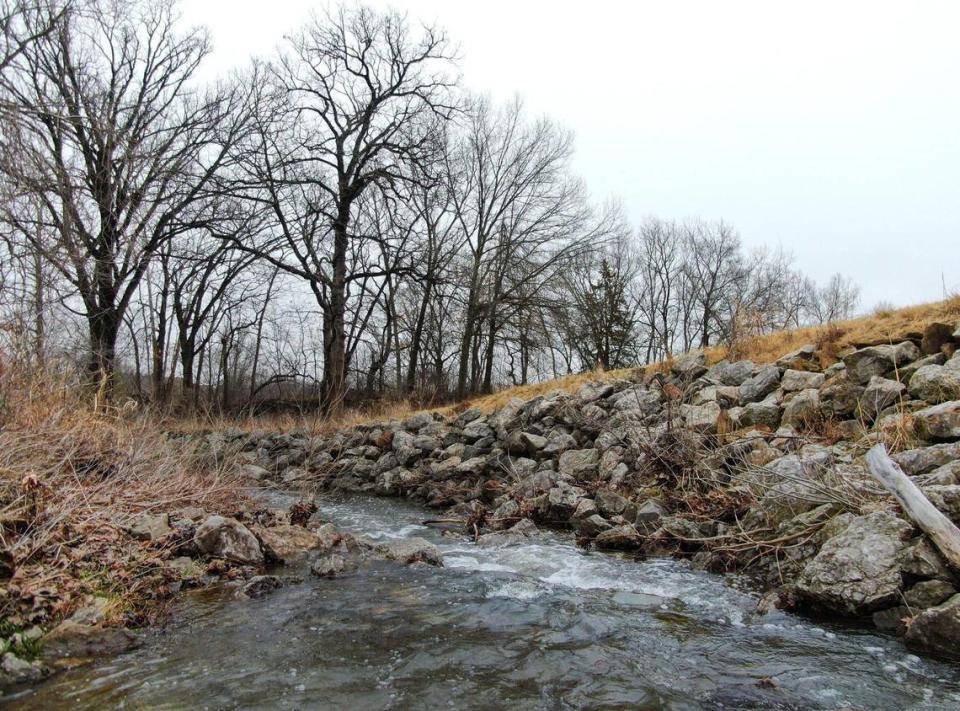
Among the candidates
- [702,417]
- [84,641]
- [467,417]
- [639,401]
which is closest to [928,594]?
[702,417]

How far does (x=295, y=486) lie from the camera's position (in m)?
12.2

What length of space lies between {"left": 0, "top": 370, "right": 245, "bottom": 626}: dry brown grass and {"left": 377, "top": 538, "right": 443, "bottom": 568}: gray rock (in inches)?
80.2

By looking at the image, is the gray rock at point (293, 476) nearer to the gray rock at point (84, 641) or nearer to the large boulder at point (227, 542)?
the large boulder at point (227, 542)

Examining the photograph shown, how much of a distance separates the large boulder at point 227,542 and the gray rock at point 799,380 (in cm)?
708

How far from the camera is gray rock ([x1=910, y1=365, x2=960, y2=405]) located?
641cm

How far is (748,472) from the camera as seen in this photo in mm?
6242

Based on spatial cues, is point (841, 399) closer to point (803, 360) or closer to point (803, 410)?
point (803, 410)

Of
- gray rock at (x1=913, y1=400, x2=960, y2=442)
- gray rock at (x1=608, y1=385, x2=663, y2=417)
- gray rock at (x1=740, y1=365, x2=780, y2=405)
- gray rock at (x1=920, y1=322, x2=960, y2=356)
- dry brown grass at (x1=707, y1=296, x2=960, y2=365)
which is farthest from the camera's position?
gray rock at (x1=608, y1=385, x2=663, y2=417)

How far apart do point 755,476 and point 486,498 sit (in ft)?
15.9

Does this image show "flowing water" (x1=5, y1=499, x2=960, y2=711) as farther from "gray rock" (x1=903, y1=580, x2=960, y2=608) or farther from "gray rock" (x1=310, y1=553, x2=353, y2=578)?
"gray rock" (x1=903, y1=580, x2=960, y2=608)

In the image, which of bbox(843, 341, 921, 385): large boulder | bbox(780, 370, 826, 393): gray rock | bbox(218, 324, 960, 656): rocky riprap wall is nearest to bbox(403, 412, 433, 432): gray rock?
bbox(218, 324, 960, 656): rocky riprap wall

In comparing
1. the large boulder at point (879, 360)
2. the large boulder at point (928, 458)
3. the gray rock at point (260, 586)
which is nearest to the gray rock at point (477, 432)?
the large boulder at point (879, 360)

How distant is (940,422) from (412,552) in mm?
5252

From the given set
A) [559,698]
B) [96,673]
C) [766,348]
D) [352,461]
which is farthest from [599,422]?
[96,673]
